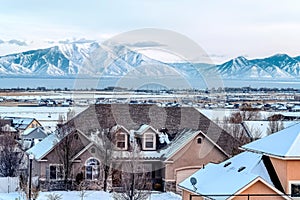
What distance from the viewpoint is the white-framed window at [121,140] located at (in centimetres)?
2502

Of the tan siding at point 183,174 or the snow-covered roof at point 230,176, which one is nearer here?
the snow-covered roof at point 230,176

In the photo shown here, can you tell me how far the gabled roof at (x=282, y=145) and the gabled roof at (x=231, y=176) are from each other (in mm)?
265

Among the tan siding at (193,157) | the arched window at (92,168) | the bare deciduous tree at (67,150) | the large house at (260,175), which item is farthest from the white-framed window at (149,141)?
the large house at (260,175)

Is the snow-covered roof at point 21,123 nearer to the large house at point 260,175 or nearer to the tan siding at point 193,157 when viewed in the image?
the tan siding at point 193,157

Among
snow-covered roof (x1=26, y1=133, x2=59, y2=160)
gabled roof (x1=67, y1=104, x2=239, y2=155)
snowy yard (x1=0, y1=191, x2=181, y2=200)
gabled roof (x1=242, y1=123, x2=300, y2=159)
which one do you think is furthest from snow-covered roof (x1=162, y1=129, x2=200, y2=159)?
gabled roof (x1=242, y1=123, x2=300, y2=159)

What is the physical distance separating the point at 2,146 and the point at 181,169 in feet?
32.4

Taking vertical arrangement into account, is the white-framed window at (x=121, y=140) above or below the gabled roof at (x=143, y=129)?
below

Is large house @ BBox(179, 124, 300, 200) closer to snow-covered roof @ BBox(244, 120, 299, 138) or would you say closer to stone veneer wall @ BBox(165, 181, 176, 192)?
stone veneer wall @ BBox(165, 181, 176, 192)

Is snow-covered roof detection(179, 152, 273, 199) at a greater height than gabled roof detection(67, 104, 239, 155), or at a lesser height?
lesser

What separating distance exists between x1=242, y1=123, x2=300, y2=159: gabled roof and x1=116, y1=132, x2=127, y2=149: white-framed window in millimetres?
9074

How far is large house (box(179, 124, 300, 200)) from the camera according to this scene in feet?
47.0

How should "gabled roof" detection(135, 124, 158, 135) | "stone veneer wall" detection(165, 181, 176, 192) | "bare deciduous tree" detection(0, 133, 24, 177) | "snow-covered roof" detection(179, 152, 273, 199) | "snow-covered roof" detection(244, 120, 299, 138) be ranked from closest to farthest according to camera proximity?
"snow-covered roof" detection(179, 152, 273, 199) < "stone veneer wall" detection(165, 181, 176, 192) < "gabled roof" detection(135, 124, 158, 135) < "bare deciduous tree" detection(0, 133, 24, 177) < "snow-covered roof" detection(244, 120, 299, 138)

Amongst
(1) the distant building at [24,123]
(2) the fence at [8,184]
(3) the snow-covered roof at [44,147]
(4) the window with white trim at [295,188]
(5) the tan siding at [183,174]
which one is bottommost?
(2) the fence at [8,184]

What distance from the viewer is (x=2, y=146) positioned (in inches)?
1163
